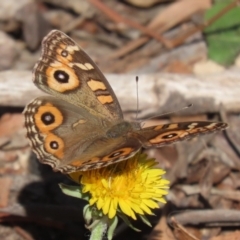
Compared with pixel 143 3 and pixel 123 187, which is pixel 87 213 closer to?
pixel 123 187

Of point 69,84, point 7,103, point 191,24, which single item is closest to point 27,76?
point 7,103

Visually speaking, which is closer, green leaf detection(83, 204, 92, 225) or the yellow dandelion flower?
the yellow dandelion flower

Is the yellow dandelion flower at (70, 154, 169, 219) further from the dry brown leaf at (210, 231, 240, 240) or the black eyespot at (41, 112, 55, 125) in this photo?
the dry brown leaf at (210, 231, 240, 240)

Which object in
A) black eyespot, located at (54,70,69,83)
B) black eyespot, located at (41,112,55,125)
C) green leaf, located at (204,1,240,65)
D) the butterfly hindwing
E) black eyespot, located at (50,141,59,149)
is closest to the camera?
the butterfly hindwing

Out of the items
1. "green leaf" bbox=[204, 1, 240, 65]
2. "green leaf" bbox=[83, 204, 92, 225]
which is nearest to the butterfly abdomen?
"green leaf" bbox=[83, 204, 92, 225]

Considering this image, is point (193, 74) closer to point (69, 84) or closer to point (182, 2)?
point (182, 2)

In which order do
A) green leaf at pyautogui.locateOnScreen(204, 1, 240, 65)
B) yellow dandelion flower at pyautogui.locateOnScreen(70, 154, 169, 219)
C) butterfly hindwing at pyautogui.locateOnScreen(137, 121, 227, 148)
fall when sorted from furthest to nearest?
1. green leaf at pyautogui.locateOnScreen(204, 1, 240, 65)
2. yellow dandelion flower at pyautogui.locateOnScreen(70, 154, 169, 219)
3. butterfly hindwing at pyautogui.locateOnScreen(137, 121, 227, 148)

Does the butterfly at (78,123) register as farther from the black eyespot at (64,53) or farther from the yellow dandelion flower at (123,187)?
the yellow dandelion flower at (123,187)

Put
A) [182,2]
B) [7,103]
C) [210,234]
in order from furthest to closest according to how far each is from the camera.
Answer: [182,2], [7,103], [210,234]
